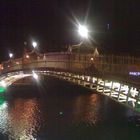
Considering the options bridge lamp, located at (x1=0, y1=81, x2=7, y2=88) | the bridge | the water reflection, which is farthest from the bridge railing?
bridge lamp, located at (x1=0, y1=81, x2=7, y2=88)

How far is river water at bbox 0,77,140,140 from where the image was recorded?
2249 inches

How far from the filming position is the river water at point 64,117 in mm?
Result: 57125

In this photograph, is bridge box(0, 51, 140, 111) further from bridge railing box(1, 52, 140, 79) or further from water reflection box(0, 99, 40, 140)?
water reflection box(0, 99, 40, 140)

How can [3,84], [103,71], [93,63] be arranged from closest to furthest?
1. [103,71]
2. [93,63]
3. [3,84]

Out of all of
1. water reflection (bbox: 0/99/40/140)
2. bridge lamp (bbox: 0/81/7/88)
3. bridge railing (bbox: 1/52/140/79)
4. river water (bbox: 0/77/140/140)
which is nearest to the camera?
bridge railing (bbox: 1/52/140/79)

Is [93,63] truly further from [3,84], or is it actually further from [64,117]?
[3,84]

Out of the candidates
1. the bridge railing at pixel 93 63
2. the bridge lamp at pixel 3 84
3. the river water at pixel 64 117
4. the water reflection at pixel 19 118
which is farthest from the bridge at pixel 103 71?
the bridge lamp at pixel 3 84

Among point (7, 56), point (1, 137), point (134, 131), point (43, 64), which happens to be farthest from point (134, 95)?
point (7, 56)

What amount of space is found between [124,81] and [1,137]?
2156cm

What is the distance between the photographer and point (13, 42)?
139500 millimetres

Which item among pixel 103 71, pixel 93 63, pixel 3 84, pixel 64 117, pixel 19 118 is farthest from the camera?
pixel 3 84

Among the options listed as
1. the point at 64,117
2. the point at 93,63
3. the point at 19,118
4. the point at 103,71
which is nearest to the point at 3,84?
the point at 19,118

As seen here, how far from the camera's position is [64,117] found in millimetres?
70375

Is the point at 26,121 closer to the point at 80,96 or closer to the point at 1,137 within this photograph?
the point at 1,137
